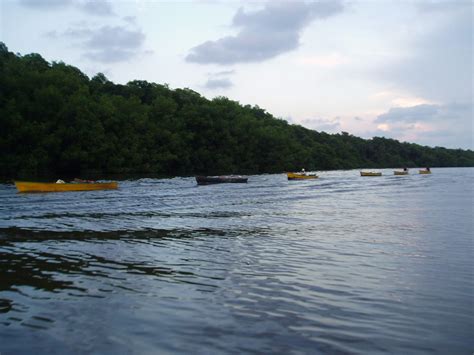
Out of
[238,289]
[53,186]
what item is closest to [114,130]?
[53,186]

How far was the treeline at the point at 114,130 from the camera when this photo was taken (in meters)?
76.4

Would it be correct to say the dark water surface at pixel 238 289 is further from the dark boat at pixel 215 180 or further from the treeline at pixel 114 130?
the treeline at pixel 114 130

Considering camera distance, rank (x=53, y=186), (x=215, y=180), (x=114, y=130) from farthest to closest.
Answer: (x=114, y=130) < (x=215, y=180) < (x=53, y=186)

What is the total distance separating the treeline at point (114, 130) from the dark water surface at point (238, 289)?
61.3 metres

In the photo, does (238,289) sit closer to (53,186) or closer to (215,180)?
(53,186)

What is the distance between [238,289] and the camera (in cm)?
1012

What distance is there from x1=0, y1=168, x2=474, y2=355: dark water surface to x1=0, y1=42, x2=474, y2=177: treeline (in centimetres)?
6133

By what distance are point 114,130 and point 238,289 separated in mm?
92476

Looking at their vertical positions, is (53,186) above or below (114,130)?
below

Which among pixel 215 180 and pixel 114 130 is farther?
pixel 114 130

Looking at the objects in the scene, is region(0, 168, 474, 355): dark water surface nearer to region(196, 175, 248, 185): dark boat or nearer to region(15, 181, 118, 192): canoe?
region(15, 181, 118, 192): canoe

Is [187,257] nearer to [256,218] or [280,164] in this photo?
[256,218]

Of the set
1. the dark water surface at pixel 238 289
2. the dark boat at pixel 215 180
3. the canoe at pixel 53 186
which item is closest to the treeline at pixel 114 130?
the dark boat at pixel 215 180

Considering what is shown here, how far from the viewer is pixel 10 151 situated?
7419 centimetres
